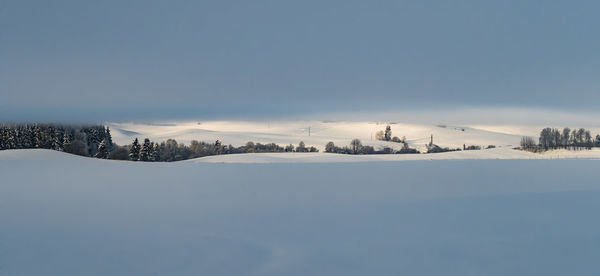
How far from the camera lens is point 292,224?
5008mm

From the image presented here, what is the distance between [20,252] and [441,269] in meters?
4.05

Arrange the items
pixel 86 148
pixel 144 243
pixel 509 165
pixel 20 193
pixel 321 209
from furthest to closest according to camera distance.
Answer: pixel 86 148, pixel 509 165, pixel 20 193, pixel 321 209, pixel 144 243

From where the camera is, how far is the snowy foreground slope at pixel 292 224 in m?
3.77

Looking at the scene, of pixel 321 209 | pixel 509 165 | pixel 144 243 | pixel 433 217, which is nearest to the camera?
pixel 144 243

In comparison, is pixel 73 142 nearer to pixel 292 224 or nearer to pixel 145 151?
pixel 145 151

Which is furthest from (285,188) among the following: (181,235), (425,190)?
Result: (181,235)

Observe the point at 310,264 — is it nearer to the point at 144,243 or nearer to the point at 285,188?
the point at 144,243

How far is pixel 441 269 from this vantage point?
3.75m

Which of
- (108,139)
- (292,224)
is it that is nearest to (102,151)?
(108,139)

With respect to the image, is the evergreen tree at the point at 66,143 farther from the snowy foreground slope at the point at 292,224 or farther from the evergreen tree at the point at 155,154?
the snowy foreground slope at the point at 292,224

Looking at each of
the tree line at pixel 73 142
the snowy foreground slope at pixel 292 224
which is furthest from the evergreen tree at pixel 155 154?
the snowy foreground slope at pixel 292 224

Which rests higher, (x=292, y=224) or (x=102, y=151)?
(x=102, y=151)

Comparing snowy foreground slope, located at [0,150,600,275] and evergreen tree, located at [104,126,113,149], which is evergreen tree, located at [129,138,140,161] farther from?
snowy foreground slope, located at [0,150,600,275]

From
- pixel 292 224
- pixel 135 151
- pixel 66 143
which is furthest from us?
pixel 135 151
